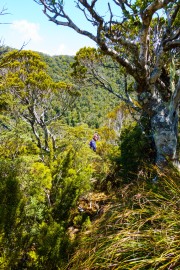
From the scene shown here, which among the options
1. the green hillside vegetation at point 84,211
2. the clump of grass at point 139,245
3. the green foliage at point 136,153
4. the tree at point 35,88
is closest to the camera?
the clump of grass at point 139,245

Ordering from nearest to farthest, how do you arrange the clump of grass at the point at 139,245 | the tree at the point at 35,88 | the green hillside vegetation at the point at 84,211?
the clump of grass at the point at 139,245, the green hillside vegetation at the point at 84,211, the tree at the point at 35,88

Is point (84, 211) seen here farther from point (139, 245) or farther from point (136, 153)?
point (139, 245)

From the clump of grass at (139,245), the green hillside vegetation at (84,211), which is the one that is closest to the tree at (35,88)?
the green hillside vegetation at (84,211)

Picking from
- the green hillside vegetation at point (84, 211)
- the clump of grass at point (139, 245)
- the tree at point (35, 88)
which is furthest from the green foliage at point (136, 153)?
the tree at point (35, 88)

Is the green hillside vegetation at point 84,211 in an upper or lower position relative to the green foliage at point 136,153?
lower

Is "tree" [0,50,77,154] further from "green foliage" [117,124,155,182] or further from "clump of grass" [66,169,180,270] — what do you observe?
"clump of grass" [66,169,180,270]

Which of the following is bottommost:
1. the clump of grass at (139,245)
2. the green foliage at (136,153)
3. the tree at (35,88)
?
the clump of grass at (139,245)

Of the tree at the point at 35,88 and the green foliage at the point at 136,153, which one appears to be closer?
the green foliage at the point at 136,153

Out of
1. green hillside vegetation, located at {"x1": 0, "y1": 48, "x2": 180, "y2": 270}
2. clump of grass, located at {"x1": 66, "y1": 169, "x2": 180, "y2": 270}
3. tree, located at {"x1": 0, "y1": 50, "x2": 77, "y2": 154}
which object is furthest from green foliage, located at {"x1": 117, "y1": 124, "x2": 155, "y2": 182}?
tree, located at {"x1": 0, "y1": 50, "x2": 77, "y2": 154}

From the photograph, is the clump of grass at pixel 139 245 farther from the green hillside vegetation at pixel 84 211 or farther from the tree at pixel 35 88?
the tree at pixel 35 88

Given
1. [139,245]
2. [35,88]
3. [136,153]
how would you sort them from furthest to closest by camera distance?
[35,88], [136,153], [139,245]

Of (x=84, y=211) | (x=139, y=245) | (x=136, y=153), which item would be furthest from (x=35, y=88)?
(x=139, y=245)

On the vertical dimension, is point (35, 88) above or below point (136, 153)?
above

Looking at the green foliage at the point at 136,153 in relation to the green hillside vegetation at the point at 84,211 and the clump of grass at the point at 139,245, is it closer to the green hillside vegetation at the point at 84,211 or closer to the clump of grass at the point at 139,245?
the green hillside vegetation at the point at 84,211
